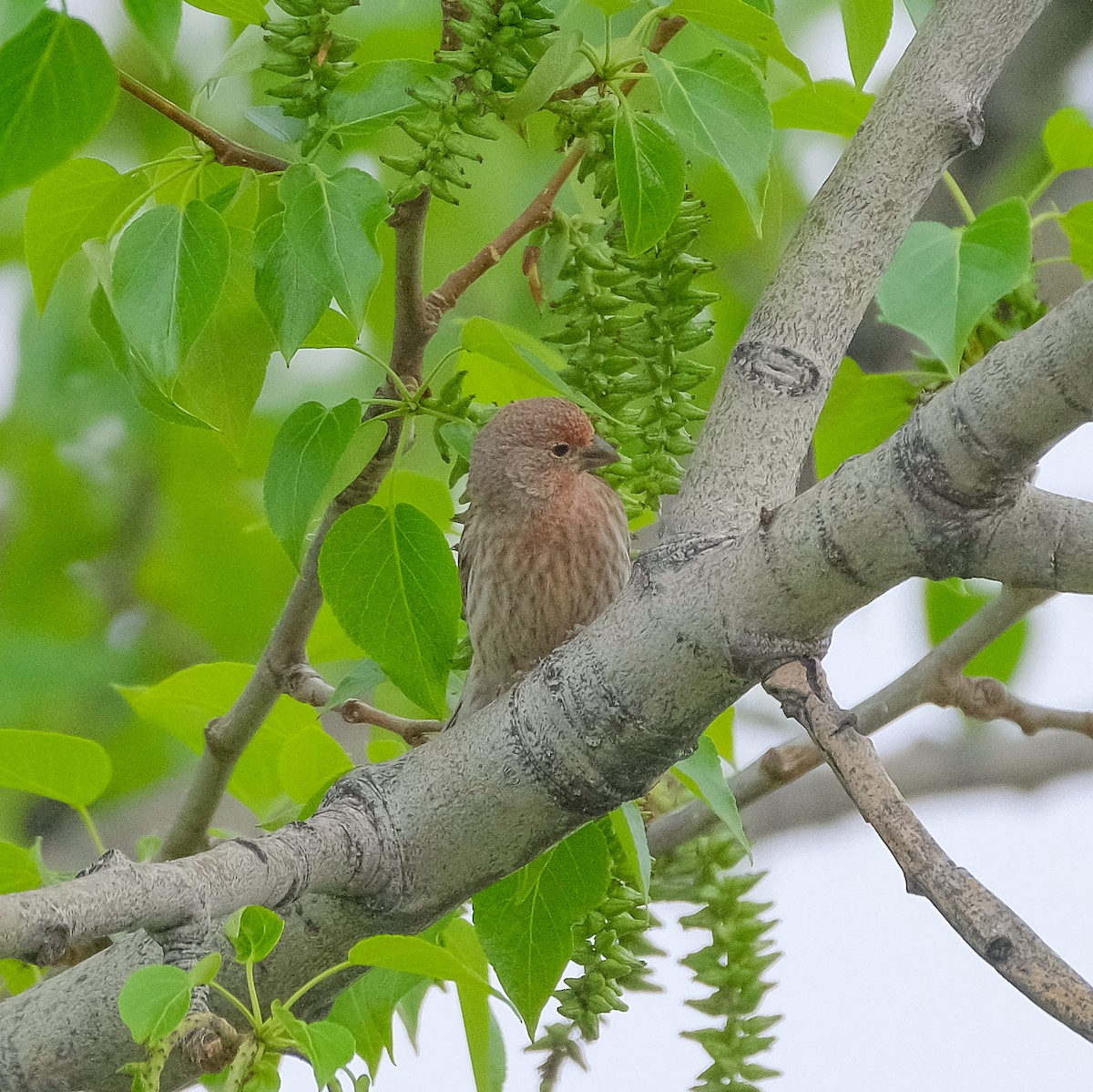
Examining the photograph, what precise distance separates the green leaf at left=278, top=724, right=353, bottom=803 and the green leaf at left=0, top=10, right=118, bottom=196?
0.77 meters

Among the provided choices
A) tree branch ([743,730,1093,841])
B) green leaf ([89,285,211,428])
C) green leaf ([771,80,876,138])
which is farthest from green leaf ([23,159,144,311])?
tree branch ([743,730,1093,841])

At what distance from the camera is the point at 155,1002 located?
3.39ft

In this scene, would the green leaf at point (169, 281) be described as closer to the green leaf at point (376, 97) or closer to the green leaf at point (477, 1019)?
the green leaf at point (376, 97)

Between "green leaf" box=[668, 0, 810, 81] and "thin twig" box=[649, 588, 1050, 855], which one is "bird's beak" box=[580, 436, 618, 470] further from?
"green leaf" box=[668, 0, 810, 81]

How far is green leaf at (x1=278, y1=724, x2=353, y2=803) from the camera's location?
1753mm

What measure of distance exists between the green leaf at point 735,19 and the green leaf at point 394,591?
0.57 m

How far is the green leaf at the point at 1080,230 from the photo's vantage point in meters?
1.69

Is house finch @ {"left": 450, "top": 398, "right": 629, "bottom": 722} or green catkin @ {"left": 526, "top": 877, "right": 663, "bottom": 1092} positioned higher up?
house finch @ {"left": 450, "top": 398, "right": 629, "bottom": 722}

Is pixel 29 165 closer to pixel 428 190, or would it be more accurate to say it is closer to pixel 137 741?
pixel 428 190

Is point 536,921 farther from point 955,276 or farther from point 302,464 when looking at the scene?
point 955,276

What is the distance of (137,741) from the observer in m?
3.04

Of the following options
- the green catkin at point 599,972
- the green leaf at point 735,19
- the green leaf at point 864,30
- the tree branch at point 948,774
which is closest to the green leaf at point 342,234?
the green leaf at point 735,19

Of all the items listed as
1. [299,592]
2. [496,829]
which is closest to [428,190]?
[299,592]

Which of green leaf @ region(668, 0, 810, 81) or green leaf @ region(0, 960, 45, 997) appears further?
green leaf @ region(0, 960, 45, 997)
